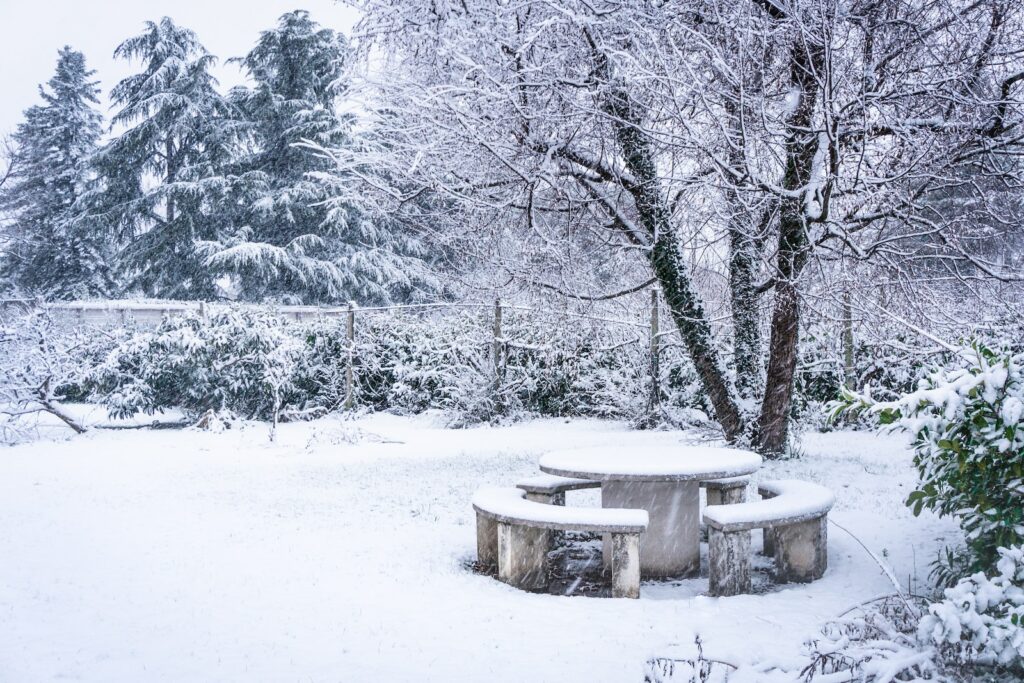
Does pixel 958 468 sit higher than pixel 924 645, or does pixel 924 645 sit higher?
pixel 958 468

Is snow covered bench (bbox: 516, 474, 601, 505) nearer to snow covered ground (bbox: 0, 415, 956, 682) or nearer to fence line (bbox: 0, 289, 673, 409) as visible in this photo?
snow covered ground (bbox: 0, 415, 956, 682)

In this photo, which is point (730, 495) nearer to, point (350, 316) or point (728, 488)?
point (728, 488)

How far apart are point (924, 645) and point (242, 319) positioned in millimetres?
10784

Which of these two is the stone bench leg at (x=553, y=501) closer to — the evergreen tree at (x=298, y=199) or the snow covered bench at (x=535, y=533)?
the snow covered bench at (x=535, y=533)

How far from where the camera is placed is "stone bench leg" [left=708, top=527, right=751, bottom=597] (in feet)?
13.6

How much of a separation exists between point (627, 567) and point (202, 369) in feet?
29.8

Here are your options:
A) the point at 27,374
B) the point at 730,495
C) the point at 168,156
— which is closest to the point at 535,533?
the point at 730,495

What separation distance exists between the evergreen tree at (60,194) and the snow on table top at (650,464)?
Answer: 24310mm

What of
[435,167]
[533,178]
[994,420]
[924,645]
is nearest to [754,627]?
[924,645]

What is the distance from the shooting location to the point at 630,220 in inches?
Result: 292

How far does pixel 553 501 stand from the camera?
557cm

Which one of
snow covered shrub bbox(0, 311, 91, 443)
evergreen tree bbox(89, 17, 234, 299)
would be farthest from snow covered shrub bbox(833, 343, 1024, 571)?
evergreen tree bbox(89, 17, 234, 299)

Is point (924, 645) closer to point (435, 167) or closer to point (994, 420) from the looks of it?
point (994, 420)

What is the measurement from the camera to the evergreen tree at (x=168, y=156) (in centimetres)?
2347
